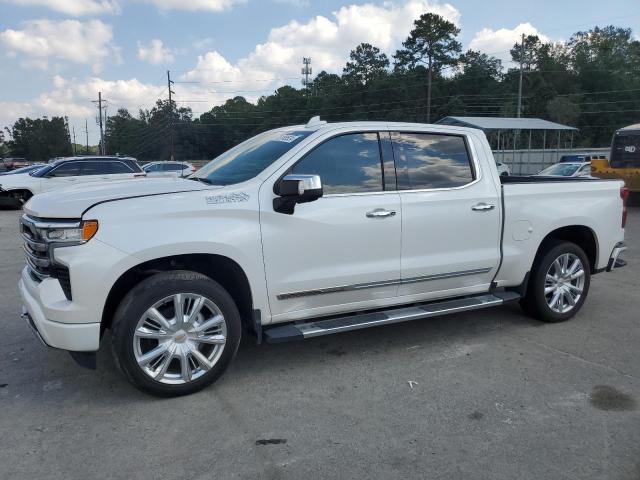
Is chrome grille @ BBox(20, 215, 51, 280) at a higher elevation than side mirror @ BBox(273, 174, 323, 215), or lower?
lower

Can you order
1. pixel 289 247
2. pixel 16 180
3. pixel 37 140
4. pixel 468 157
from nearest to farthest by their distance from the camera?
pixel 289 247 < pixel 468 157 < pixel 16 180 < pixel 37 140

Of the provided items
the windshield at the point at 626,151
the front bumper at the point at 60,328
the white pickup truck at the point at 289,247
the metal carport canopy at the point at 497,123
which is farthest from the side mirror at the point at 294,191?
the metal carport canopy at the point at 497,123

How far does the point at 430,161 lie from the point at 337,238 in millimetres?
1219

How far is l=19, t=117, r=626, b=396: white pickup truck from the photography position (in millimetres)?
3447

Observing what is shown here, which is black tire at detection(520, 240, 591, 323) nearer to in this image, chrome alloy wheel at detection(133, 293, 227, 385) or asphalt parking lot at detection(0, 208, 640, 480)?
asphalt parking lot at detection(0, 208, 640, 480)

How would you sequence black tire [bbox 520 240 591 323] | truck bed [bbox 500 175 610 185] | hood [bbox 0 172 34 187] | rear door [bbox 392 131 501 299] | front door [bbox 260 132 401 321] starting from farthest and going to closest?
1. hood [bbox 0 172 34 187]
2. truck bed [bbox 500 175 610 185]
3. black tire [bbox 520 240 591 323]
4. rear door [bbox 392 131 501 299]
5. front door [bbox 260 132 401 321]

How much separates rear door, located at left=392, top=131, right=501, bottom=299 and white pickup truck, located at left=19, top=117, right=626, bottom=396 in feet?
0.04

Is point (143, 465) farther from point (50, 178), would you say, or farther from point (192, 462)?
point (50, 178)

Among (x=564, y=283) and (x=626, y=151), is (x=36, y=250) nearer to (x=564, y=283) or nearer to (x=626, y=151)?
(x=564, y=283)

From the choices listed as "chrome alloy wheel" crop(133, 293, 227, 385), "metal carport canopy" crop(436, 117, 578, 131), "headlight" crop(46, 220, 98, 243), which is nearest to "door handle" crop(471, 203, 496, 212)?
"chrome alloy wheel" crop(133, 293, 227, 385)

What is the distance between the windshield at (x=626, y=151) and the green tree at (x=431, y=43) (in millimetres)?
48286

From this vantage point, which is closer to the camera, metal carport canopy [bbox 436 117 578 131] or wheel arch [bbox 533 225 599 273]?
wheel arch [bbox 533 225 599 273]

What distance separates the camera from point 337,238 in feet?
13.3

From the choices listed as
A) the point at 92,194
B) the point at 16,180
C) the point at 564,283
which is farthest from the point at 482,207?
the point at 16,180
